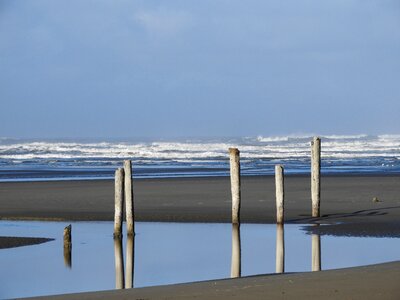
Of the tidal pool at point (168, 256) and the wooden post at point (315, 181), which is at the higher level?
the wooden post at point (315, 181)

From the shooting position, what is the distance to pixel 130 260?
14.6 meters

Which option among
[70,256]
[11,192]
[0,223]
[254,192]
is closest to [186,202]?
[254,192]

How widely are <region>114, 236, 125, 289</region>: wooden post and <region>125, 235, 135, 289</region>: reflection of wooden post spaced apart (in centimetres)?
9

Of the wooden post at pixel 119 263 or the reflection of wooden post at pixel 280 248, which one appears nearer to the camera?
the wooden post at pixel 119 263

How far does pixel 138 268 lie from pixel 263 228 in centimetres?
568

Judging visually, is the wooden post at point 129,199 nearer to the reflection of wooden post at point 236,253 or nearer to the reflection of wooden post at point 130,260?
the reflection of wooden post at point 130,260

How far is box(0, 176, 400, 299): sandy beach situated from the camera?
9938 millimetres

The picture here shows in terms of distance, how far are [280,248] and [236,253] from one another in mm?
892

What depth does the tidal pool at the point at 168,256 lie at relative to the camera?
12.5 m

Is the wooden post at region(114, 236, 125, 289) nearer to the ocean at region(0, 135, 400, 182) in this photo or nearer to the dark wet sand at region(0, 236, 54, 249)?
the dark wet sand at region(0, 236, 54, 249)

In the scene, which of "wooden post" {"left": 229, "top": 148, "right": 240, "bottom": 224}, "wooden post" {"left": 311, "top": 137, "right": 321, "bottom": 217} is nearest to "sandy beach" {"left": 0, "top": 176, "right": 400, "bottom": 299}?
"wooden post" {"left": 311, "top": 137, "right": 321, "bottom": 217}

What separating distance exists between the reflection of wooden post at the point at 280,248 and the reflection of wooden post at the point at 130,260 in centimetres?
220

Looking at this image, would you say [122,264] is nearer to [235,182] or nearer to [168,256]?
[168,256]

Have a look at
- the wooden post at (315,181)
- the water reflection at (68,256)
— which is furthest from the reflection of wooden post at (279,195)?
the water reflection at (68,256)
